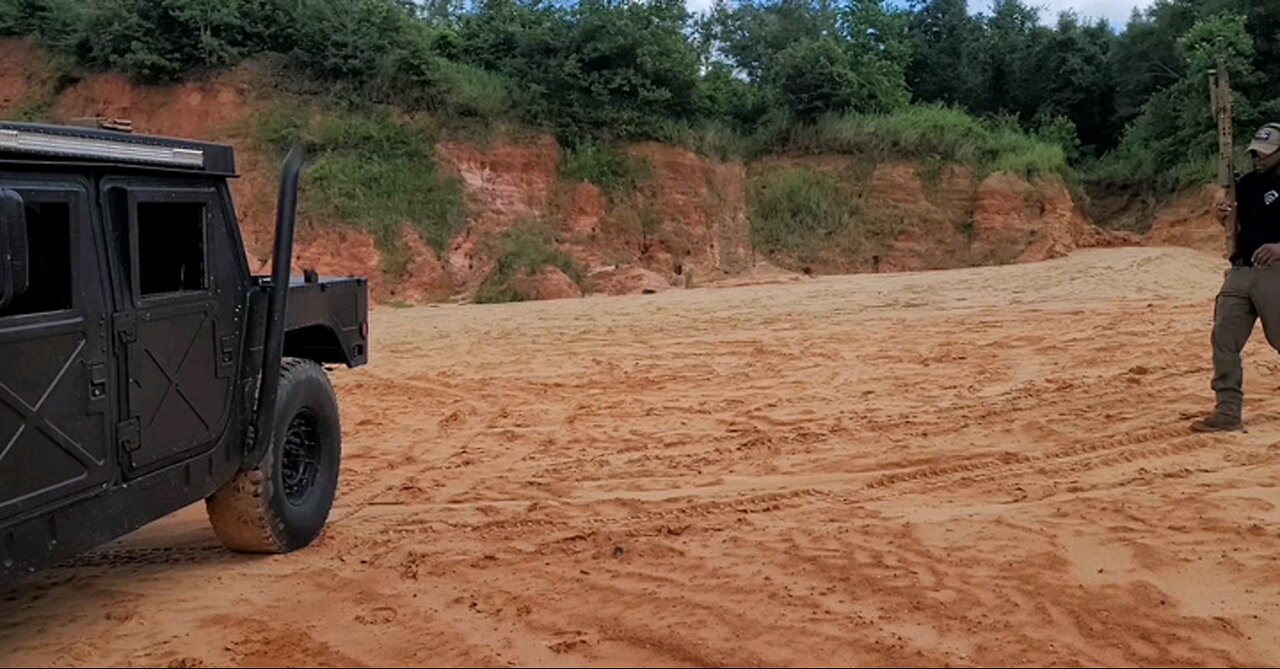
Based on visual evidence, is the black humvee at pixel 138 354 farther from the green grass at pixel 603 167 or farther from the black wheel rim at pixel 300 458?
the green grass at pixel 603 167

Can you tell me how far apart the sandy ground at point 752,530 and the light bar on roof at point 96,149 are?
5.84 feet

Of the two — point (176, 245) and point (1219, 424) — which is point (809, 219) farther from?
point (176, 245)

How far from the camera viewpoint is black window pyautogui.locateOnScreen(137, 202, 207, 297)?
4.56m

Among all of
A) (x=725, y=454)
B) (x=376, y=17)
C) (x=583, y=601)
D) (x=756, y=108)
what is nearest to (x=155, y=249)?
(x=583, y=601)

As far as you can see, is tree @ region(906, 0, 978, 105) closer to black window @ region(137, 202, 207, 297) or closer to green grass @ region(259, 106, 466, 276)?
green grass @ region(259, 106, 466, 276)

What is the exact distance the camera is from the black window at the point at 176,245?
4562mm

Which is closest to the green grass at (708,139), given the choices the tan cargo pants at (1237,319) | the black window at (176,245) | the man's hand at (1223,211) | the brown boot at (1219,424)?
the man's hand at (1223,211)

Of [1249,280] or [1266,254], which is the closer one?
[1266,254]

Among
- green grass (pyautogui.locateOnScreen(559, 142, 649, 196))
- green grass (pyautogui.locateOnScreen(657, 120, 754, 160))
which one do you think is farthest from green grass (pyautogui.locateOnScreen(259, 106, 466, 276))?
green grass (pyautogui.locateOnScreen(657, 120, 754, 160))

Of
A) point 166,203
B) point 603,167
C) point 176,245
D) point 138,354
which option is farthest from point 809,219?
point 138,354

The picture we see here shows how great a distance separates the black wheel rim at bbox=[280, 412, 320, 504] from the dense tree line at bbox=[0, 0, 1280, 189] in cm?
1712

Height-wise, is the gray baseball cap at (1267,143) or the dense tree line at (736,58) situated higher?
the dense tree line at (736,58)

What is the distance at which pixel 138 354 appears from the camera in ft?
13.7

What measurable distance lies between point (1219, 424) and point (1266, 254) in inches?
45.9
